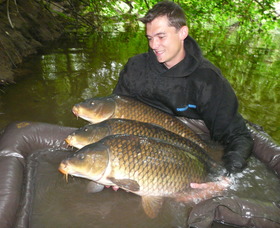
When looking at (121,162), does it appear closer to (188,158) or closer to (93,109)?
(188,158)

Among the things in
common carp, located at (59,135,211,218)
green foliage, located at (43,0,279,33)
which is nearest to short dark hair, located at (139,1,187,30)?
common carp, located at (59,135,211,218)

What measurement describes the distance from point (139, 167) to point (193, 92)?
974 mm

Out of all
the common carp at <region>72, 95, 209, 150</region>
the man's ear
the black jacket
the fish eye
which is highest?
the man's ear

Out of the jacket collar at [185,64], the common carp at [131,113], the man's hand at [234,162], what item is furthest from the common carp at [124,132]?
the jacket collar at [185,64]

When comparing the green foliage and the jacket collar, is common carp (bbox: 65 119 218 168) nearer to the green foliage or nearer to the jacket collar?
the jacket collar

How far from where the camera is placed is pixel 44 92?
3535 millimetres

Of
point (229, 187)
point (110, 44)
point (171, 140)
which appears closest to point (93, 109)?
point (171, 140)

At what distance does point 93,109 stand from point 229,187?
128 centimetres

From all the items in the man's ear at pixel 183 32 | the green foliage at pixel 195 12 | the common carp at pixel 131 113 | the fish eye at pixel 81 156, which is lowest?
the fish eye at pixel 81 156

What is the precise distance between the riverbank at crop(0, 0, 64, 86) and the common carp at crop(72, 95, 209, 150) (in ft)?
5.79

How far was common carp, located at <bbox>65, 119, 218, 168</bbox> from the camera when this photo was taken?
6.11 feet

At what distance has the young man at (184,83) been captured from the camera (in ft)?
6.94

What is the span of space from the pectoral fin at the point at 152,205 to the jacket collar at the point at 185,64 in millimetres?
1069

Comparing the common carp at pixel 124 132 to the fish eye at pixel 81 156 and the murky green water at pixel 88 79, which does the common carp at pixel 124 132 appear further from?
the murky green water at pixel 88 79
